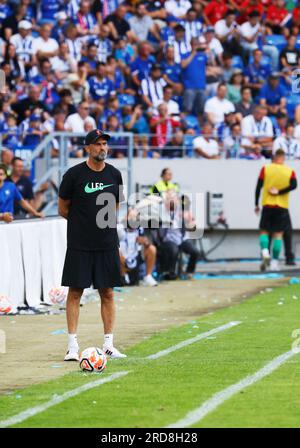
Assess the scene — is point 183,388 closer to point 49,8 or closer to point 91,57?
point 91,57

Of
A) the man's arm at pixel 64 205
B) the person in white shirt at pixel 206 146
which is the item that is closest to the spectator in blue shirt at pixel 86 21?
the person in white shirt at pixel 206 146

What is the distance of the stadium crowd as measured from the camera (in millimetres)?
25656

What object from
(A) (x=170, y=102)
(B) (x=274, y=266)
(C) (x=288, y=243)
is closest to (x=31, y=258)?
(B) (x=274, y=266)

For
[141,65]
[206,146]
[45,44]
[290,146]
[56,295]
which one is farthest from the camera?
[141,65]

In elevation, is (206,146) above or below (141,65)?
below

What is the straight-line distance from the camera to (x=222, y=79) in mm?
28938

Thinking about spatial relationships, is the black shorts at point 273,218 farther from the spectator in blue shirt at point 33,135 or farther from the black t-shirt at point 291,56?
the black t-shirt at point 291,56

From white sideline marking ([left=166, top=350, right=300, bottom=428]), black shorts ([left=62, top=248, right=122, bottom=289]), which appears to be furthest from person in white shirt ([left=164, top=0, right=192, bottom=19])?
white sideline marking ([left=166, top=350, right=300, bottom=428])

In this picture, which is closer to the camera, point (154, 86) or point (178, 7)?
point (154, 86)

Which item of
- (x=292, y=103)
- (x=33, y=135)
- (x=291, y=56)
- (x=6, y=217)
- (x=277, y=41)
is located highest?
(x=277, y=41)

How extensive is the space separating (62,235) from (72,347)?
6.44 m

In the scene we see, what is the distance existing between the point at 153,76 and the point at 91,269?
Answer: 15.6 meters

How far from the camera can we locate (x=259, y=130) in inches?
1053

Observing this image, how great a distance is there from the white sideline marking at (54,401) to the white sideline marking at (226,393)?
1.10m
